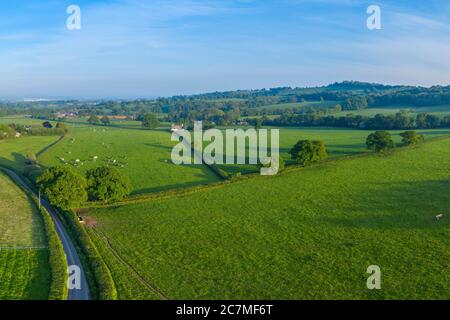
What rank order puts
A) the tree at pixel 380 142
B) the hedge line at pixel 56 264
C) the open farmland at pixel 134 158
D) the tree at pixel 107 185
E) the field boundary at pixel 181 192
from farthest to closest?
the tree at pixel 380 142 < the open farmland at pixel 134 158 < the field boundary at pixel 181 192 < the tree at pixel 107 185 < the hedge line at pixel 56 264

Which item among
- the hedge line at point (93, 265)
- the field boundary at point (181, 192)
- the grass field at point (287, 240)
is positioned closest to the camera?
the hedge line at point (93, 265)

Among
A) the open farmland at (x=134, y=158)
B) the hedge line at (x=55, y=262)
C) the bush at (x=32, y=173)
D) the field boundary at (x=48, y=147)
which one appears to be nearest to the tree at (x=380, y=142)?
the open farmland at (x=134, y=158)

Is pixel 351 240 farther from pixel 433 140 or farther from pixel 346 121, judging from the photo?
pixel 346 121

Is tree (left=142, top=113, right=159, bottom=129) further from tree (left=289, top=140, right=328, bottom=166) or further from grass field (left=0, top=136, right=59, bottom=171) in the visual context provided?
tree (left=289, top=140, right=328, bottom=166)

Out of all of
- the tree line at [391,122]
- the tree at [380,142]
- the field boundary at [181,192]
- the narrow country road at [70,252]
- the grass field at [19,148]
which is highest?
the tree line at [391,122]

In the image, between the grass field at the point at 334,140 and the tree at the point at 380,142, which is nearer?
the grass field at the point at 334,140

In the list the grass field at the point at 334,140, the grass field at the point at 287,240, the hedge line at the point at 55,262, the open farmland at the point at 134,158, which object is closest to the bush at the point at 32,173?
the open farmland at the point at 134,158

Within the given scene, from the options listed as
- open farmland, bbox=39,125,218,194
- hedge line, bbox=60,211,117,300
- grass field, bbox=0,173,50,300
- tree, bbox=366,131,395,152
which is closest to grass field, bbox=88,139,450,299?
hedge line, bbox=60,211,117,300

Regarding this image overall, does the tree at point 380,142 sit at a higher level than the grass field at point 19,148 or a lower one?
higher

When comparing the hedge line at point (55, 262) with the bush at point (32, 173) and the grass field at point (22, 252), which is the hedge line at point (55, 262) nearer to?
the grass field at point (22, 252)
